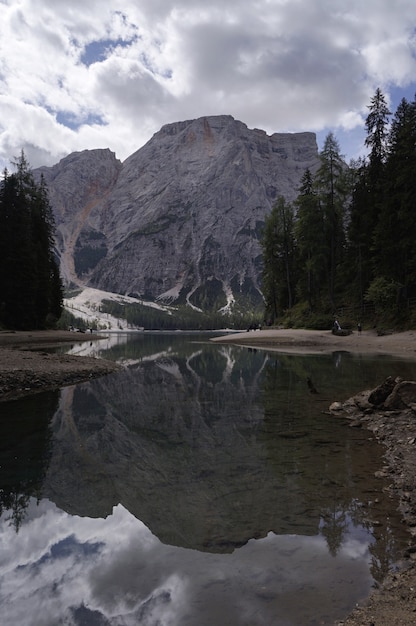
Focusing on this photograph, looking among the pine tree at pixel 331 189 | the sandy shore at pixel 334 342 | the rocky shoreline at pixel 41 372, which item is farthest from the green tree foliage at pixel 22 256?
the pine tree at pixel 331 189

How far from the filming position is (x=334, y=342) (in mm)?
46031

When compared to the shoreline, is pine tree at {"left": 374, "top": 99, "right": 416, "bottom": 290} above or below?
above

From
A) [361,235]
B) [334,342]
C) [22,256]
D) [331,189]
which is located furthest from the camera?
[22,256]

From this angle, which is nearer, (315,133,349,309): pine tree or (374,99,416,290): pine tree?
(374,99,416,290): pine tree

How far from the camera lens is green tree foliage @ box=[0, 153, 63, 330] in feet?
194

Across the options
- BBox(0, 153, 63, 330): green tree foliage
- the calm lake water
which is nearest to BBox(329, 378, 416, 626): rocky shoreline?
the calm lake water

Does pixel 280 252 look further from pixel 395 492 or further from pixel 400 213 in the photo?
pixel 395 492

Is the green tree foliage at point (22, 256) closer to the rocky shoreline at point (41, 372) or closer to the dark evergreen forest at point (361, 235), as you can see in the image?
the rocky shoreline at point (41, 372)

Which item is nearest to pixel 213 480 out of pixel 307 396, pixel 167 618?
pixel 167 618

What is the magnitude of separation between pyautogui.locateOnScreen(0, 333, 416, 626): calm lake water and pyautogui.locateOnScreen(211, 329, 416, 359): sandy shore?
26.5 metres

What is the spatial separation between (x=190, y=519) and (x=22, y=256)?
6210 centimetres

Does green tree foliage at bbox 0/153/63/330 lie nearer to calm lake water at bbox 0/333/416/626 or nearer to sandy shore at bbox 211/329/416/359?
sandy shore at bbox 211/329/416/359

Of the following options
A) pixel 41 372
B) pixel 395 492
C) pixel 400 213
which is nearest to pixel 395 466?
pixel 395 492

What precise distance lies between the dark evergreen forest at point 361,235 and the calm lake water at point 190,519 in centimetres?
3689
